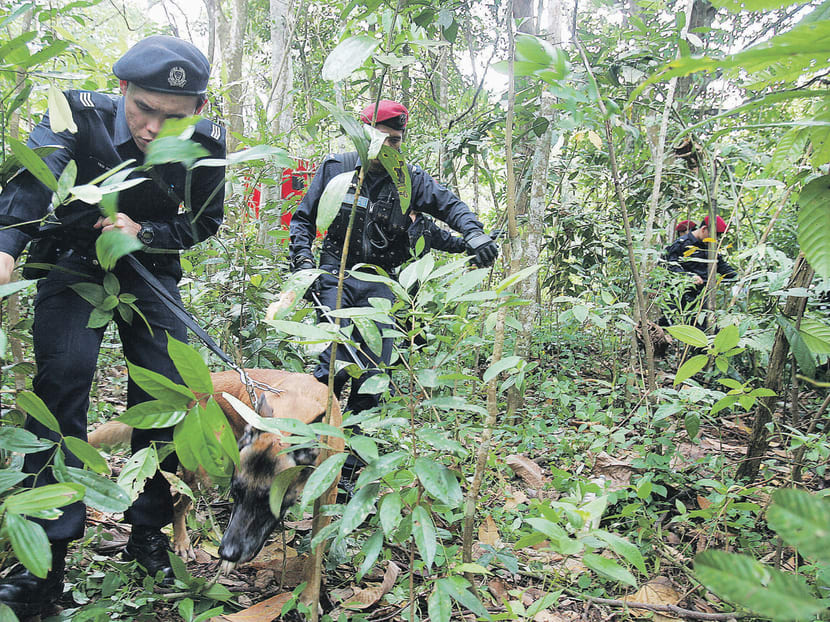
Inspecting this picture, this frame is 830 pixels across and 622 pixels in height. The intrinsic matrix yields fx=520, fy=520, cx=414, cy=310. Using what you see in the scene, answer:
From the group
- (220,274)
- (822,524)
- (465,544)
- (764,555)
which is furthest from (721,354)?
(220,274)

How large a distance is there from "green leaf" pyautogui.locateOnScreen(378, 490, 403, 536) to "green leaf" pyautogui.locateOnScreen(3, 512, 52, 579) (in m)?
0.68

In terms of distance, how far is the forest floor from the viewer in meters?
2.08

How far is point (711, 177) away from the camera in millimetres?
3875

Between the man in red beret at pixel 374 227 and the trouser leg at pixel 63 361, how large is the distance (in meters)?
1.47

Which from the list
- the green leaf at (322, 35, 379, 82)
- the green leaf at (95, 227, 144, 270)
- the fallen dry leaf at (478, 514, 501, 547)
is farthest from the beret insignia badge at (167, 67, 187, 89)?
the fallen dry leaf at (478, 514, 501, 547)

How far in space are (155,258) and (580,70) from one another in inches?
109

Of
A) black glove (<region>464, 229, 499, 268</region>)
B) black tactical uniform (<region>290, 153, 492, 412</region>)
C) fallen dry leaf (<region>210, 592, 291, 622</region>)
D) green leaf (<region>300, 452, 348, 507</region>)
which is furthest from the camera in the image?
black tactical uniform (<region>290, 153, 492, 412</region>)

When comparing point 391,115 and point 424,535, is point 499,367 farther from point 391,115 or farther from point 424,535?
point 391,115

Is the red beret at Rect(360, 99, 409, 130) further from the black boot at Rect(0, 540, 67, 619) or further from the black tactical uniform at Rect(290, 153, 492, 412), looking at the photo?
the black boot at Rect(0, 540, 67, 619)

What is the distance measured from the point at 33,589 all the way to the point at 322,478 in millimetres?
1430

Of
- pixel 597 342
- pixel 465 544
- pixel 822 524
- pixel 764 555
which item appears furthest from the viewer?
pixel 597 342

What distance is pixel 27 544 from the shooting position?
96cm

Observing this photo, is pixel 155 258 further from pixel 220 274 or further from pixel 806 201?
pixel 806 201

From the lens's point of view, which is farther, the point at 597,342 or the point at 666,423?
the point at 597,342
